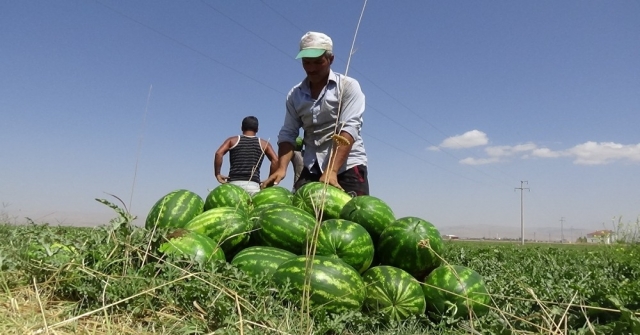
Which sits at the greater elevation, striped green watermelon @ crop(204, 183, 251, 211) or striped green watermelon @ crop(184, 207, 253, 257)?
striped green watermelon @ crop(204, 183, 251, 211)

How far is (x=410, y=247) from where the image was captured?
2986mm

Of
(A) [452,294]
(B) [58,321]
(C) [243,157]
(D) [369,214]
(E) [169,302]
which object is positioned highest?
(C) [243,157]

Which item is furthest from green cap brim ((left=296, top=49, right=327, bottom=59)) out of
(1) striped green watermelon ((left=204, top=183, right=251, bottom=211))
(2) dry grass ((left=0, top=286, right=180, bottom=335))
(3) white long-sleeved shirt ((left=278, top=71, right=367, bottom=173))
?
(2) dry grass ((left=0, top=286, right=180, bottom=335))

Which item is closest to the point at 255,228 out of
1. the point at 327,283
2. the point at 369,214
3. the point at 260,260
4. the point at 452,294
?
the point at 260,260

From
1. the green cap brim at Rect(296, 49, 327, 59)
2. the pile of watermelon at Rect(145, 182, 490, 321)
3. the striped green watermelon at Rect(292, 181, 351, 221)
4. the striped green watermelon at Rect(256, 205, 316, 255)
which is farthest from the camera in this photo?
the green cap brim at Rect(296, 49, 327, 59)

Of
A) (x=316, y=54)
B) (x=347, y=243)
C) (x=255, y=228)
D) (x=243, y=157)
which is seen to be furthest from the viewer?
(x=243, y=157)

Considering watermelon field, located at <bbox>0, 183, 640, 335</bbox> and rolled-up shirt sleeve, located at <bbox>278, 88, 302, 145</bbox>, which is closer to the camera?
watermelon field, located at <bbox>0, 183, 640, 335</bbox>

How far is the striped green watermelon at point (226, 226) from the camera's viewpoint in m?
2.99

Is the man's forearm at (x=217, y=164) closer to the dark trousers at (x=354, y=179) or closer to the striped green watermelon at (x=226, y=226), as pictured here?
the dark trousers at (x=354, y=179)

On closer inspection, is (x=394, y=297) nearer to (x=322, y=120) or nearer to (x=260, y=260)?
(x=260, y=260)

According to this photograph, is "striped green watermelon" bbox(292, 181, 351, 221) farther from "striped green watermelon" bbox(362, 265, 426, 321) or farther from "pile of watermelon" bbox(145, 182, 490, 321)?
"striped green watermelon" bbox(362, 265, 426, 321)

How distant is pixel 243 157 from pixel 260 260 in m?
4.19

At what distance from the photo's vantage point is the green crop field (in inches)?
79.0

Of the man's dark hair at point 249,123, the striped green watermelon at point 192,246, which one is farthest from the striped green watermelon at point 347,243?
the man's dark hair at point 249,123
